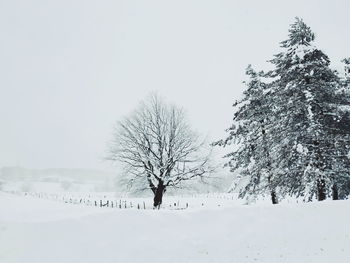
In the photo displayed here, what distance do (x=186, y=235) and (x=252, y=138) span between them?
10.7m

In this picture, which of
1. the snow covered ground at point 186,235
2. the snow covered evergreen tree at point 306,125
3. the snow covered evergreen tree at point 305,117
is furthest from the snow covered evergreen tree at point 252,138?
the snow covered ground at point 186,235

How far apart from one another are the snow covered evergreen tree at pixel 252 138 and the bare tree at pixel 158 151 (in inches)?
252

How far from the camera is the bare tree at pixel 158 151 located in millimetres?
29672

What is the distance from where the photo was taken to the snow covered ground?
13.5 m

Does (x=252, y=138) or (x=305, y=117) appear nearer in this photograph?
(x=305, y=117)

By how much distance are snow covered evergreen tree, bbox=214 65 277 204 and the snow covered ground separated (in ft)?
18.2

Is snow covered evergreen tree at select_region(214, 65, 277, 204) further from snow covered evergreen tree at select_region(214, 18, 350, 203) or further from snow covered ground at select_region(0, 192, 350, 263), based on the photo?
snow covered ground at select_region(0, 192, 350, 263)

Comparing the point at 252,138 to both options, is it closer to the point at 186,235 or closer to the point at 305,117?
the point at 305,117

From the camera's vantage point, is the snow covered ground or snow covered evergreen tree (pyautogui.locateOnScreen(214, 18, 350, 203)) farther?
snow covered evergreen tree (pyautogui.locateOnScreen(214, 18, 350, 203))

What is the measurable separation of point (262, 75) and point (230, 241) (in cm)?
1348

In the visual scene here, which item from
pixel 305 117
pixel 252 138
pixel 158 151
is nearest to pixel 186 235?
pixel 305 117

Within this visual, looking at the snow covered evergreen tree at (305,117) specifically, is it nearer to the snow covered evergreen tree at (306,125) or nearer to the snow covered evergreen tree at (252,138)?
the snow covered evergreen tree at (306,125)

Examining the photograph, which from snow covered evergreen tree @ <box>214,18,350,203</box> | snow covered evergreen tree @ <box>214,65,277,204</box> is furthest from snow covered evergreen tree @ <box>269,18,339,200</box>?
snow covered evergreen tree @ <box>214,65,277,204</box>

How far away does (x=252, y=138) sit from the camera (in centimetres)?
2391
